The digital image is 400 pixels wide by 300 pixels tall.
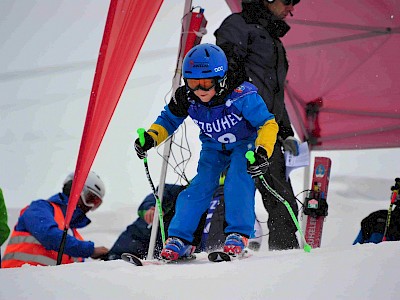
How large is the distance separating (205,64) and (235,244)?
827mm

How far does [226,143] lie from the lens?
2.79 metres

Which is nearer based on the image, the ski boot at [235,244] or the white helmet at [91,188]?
the ski boot at [235,244]

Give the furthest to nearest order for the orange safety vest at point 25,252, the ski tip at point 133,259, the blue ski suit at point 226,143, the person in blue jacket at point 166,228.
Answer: the orange safety vest at point 25,252 < the person in blue jacket at point 166,228 < the blue ski suit at point 226,143 < the ski tip at point 133,259

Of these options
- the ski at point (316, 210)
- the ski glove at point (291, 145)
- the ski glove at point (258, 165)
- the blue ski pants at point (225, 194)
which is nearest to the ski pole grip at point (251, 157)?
the ski glove at point (258, 165)

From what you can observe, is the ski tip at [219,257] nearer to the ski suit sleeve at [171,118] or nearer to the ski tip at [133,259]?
the ski tip at [133,259]

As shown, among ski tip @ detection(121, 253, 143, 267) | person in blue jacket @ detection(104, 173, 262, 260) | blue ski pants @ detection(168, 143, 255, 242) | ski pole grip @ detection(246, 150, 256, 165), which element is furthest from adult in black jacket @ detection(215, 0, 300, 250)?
ski tip @ detection(121, 253, 143, 267)

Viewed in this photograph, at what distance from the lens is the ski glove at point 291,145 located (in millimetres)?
3480

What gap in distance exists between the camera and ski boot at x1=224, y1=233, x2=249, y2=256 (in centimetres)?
251

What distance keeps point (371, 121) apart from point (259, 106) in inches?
131

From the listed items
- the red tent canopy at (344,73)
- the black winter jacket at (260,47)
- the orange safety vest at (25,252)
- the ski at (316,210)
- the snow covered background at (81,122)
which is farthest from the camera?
the snow covered background at (81,122)

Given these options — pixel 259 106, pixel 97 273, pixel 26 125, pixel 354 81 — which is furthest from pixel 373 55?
pixel 26 125

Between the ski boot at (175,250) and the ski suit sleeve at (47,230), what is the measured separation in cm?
133

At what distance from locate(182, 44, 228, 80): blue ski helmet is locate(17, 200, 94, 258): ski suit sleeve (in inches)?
66.3

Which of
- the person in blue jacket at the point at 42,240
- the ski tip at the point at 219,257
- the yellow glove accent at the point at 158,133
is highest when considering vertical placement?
the yellow glove accent at the point at 158,133
